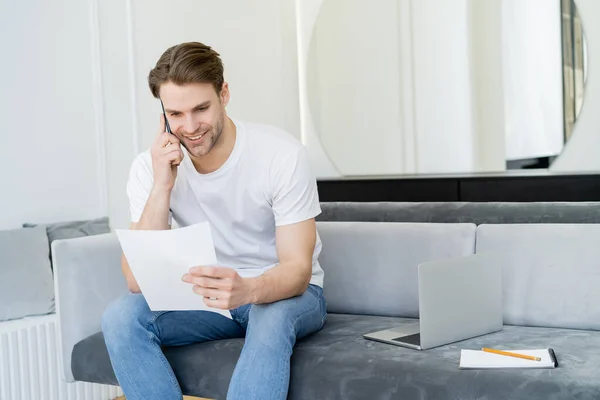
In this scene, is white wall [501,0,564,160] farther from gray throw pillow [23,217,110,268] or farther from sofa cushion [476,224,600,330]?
gray throw pillow [23,217,110,268]

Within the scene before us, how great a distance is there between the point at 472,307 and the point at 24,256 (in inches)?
69.6

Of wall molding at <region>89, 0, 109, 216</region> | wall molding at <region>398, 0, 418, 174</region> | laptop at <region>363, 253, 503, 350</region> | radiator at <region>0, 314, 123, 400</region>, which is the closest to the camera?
laptop at <region>363, 253, 503, 350</region>

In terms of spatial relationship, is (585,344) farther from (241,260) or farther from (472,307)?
(241,260)

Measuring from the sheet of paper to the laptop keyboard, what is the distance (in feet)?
1.55

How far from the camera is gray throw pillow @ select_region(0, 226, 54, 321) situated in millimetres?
3008

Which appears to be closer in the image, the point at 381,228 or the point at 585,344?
the point at 585,344

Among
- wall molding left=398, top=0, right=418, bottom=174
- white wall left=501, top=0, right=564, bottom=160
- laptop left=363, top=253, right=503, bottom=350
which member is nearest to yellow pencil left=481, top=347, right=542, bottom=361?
laptop left=363, top=253, right=503, bottom=350

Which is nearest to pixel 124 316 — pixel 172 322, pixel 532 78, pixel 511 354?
pixel 172 322

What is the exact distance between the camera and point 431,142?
4.28 m

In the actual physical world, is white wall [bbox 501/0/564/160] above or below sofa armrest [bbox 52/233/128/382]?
above

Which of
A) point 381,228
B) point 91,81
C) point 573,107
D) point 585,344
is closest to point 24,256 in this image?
point 91,81

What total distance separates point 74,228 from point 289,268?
1.63 metres

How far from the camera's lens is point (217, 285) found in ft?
6.14

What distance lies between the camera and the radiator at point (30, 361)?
288 centimetres
